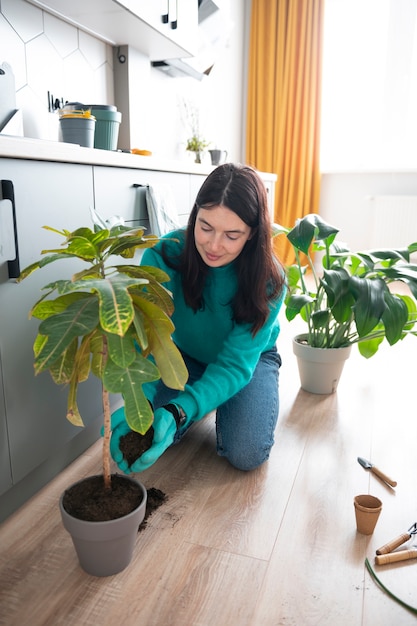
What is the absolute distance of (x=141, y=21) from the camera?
212 cm

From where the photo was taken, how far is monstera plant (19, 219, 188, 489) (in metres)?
0.85

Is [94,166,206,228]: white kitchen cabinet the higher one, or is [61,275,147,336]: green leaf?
[94,166,206,228]: white kitchen cabinet

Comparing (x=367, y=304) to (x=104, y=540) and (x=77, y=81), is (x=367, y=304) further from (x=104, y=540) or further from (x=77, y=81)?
(x=77, y=81)

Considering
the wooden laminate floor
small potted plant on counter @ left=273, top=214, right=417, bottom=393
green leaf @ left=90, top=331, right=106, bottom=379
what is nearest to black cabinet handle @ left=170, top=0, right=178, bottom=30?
small potted plant on counter @ left=273, top=214, right=417, bottom=393

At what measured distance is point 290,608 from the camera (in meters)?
1.04

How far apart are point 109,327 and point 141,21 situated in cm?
183

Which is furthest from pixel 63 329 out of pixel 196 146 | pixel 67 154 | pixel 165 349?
pixel 196 146

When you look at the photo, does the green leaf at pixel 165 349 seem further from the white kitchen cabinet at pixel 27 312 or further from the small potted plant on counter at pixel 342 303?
the small potted plant on counter at pixel 342 303

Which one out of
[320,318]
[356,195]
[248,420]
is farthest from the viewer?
[356,195]

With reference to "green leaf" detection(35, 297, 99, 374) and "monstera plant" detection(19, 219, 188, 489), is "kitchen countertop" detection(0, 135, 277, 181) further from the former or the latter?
"green leaf" detection(35, 297, 99, 374)

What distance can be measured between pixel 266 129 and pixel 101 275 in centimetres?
399

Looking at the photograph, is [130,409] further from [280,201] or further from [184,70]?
[280,201]

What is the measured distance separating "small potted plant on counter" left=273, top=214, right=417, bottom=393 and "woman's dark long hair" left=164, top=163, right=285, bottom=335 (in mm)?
319

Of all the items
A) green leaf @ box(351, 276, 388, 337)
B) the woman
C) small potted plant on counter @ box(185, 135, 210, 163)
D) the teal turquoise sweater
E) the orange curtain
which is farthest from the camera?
the orange curtain
